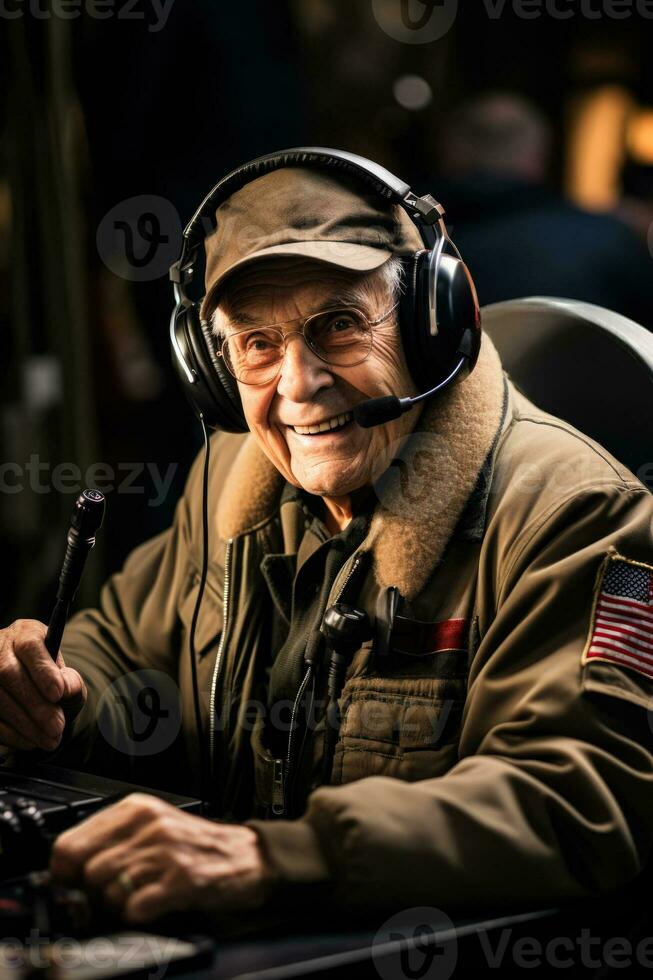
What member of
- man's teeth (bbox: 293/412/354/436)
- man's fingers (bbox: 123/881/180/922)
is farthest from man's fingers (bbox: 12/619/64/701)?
man's fingers (bbox: 123/881/180/922)

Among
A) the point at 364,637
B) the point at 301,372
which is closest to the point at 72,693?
the point at 364,637

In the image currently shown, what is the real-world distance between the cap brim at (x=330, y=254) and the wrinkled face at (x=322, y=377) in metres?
0.03

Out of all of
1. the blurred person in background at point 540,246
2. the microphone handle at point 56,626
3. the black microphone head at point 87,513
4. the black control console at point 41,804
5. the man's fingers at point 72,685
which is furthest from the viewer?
the blurred person in background at point 540,246

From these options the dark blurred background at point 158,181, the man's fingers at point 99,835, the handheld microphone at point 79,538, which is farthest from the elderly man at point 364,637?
the dark blurred background at point 158,181

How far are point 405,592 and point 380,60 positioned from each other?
226cm

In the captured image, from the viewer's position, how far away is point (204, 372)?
1438 mm

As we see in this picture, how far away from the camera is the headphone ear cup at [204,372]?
144 cm

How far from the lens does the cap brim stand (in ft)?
4.14

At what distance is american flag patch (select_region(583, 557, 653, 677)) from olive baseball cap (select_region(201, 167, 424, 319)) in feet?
1.47

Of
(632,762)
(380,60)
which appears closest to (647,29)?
(380,60)

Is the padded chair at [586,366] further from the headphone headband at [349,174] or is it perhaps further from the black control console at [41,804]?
the black control console at [41,804]

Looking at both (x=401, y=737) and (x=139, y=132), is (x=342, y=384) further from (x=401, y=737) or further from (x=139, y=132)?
(x=139, y=132)

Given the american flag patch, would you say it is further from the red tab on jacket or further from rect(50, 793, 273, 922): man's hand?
rect(50, 793, 273, 922): man's hand

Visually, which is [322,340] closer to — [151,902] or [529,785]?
[529,785]
